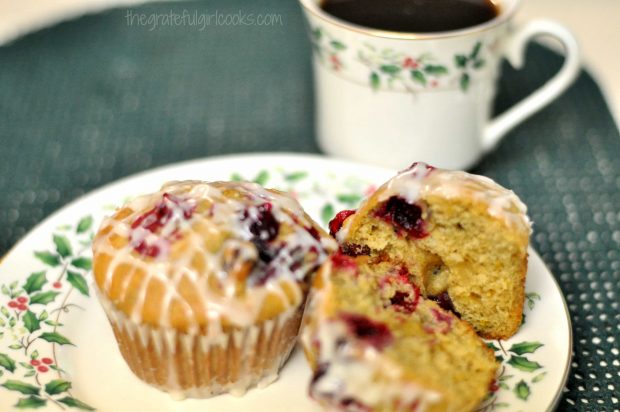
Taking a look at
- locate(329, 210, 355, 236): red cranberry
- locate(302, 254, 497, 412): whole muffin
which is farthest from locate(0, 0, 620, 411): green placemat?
locate(329, 210, 355, 236): red cranberry

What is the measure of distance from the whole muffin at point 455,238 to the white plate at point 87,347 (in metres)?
0.11

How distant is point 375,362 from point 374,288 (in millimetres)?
227

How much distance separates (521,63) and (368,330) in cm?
121

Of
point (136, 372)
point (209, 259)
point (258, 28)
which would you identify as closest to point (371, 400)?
point (209, 259)

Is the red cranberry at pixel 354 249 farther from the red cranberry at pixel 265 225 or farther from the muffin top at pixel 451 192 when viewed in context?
the red cranberry at pixel 265 225

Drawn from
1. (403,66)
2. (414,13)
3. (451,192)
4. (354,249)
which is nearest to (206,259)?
(354,249)

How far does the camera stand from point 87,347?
1576 millimetres

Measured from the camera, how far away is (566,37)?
2111 mm

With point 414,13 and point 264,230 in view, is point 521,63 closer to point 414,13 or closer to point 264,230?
point 414,13

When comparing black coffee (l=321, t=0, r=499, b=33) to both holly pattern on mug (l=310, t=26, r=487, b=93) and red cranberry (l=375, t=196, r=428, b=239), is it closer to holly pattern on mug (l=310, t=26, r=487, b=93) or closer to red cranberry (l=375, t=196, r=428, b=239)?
holly pattern on mug (l=310, t=26, r=487, b=93)

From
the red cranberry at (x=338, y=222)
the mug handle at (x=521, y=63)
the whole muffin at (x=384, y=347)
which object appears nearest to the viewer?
the whole muffin at (x=384, y=347)

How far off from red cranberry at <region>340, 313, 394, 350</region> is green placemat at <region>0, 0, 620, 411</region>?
579 mm

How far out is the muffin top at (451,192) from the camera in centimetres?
148

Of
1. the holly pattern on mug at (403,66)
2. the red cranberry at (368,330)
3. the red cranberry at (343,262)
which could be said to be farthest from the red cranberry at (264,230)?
the holly pattern on mug at (403,66)
